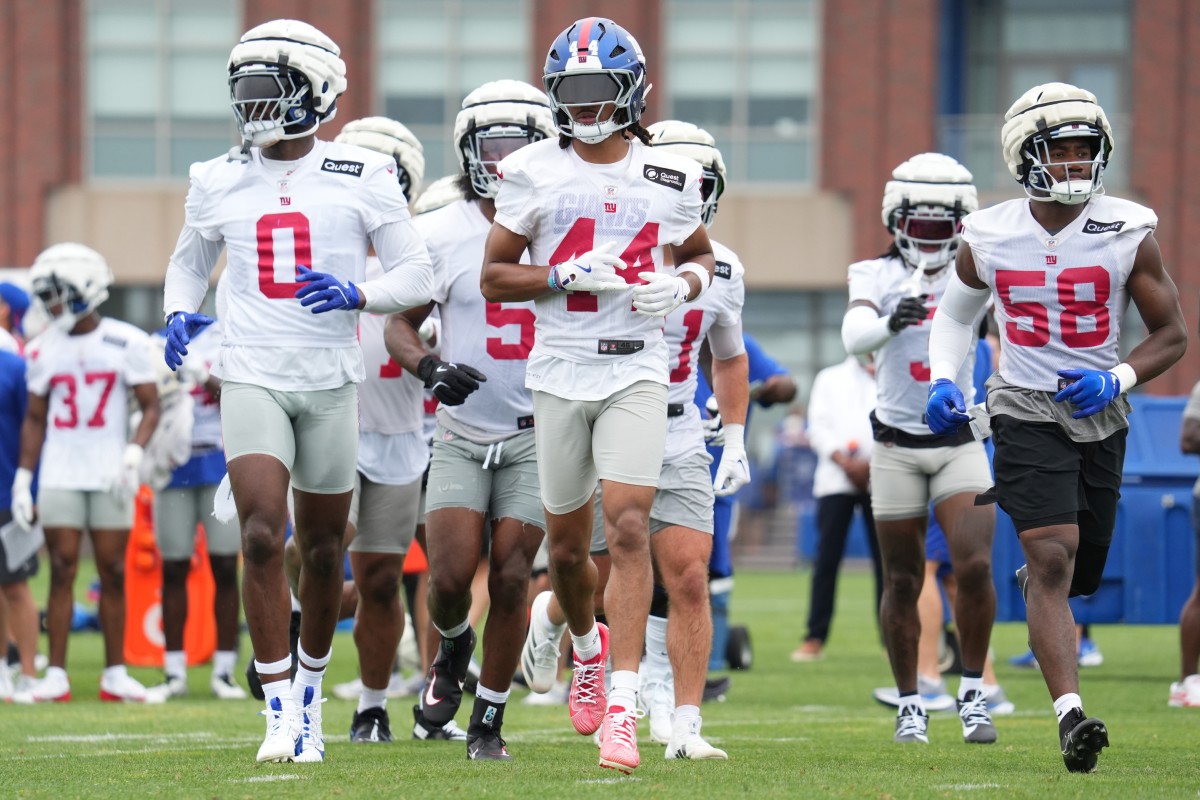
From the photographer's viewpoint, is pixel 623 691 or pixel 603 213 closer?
pixel 623 691

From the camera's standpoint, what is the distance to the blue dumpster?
493 inches

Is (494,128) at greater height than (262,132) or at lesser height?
greater

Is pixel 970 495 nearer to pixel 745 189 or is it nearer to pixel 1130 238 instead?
pixel 1130 238

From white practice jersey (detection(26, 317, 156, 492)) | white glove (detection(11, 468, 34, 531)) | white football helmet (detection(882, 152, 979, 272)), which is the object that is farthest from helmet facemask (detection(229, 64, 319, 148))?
white glove (detection(11, 468, 34, 531))

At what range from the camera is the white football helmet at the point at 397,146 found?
29.3 ft

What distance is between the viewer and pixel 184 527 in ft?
37.8

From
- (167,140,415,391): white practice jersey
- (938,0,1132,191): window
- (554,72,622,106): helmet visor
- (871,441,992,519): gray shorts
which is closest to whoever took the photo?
(554,72,622,106): helmet visor

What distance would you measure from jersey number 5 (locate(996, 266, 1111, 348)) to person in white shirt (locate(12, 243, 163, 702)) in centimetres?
574

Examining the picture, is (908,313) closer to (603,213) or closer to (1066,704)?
(603,213)

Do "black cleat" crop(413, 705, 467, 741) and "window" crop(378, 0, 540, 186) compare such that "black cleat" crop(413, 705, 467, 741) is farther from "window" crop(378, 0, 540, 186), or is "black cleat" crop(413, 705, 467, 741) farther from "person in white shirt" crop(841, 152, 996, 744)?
"window" crop(378, 0, 540, 186)

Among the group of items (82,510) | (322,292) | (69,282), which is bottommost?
(82,510)

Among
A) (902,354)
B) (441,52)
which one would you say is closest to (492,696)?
(902,354)

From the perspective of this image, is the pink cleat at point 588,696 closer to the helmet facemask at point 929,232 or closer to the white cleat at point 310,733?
the white cleat at point 310,733

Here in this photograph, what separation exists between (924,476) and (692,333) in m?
1.34
